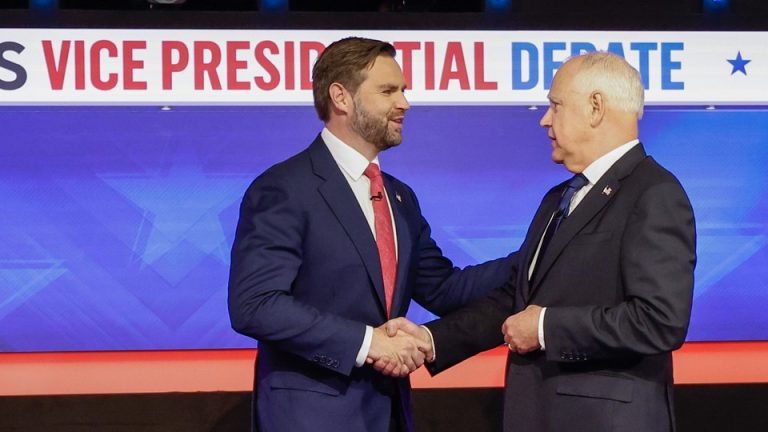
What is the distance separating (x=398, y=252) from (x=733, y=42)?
9.93ft

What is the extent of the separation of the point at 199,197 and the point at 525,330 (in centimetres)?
296

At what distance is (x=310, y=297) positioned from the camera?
8.61 feet

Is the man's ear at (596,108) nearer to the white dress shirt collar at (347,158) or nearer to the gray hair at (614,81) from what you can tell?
the gray hair at (614,81)

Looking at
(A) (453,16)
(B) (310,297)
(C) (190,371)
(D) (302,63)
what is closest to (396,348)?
(B) (310,297)

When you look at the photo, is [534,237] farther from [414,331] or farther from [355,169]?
[355,169]

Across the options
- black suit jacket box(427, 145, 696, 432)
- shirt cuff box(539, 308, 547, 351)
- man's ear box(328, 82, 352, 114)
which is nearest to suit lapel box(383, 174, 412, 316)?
man's ear box(328, 82, 352, 114)

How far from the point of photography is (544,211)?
2697 millimetres

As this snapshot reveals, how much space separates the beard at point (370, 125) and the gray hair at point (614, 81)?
1.83 ft

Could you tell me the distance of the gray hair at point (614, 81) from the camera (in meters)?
2.45

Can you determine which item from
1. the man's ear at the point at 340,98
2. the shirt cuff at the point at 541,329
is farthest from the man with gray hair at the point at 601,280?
the man's ear at the point at 340,98

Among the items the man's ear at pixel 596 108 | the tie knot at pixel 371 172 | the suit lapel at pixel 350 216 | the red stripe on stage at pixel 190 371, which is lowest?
the red stripe on stage at pixel 190 371

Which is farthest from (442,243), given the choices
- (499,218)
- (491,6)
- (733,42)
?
(733,42)

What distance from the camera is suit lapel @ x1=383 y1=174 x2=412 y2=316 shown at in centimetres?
272

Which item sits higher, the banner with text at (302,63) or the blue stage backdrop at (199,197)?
the banner with text at (302,63)
